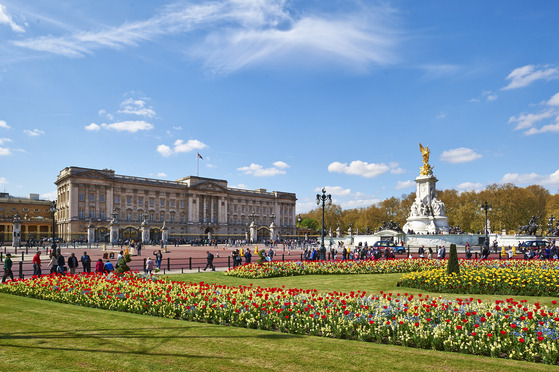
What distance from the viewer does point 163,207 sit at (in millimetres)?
110312

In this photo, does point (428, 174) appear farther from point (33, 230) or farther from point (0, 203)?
point (0, 203)

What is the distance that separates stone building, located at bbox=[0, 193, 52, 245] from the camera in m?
91.6

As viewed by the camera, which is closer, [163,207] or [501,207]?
[501,207]

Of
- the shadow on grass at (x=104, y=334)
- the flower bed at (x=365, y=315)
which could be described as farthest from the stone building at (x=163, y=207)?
the shadow on grass at (x=104, y=334)

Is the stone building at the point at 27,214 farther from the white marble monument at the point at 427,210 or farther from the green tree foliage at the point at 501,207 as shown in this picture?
the green tree foliage at the point at 501,207

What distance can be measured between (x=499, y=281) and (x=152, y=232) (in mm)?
96803

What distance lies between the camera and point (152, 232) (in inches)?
4109

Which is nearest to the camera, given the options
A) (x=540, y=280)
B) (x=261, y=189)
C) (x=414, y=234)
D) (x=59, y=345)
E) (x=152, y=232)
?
(x=59, y=345)

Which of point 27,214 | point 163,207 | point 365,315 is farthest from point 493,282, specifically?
point 27,214

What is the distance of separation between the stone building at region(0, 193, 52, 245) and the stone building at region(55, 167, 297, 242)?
4042mm

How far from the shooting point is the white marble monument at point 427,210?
53.4m

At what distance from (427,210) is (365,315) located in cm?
4810

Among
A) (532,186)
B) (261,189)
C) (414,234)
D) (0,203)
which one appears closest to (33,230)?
(0,203)

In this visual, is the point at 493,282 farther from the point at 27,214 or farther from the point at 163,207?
the point at 27,214
